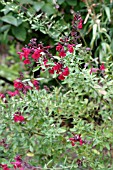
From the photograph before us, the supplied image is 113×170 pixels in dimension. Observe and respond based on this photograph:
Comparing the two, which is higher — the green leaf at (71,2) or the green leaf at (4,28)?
the green leaf at (71,2)

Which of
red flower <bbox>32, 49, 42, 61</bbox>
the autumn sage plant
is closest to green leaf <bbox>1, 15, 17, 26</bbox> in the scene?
the autumn sage plant

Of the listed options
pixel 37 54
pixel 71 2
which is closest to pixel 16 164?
pixel 37 54

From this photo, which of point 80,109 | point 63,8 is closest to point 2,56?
point 63,8

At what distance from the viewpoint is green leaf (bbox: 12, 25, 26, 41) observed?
3.43 metres

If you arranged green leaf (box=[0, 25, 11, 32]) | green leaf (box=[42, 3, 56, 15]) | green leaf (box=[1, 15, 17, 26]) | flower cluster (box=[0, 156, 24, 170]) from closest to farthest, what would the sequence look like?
flower cluster (box=[0, 156, 24, 170]) < green leaf (box=[1, 15, 17, 26]) < green leaf (box=[42, 3, 56, 15]) < green leaf (box=[0, 25, 11, 32])

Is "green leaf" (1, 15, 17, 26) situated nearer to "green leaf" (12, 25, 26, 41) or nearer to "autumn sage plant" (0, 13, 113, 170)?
"green leaf" (12, 25, 26, 41)

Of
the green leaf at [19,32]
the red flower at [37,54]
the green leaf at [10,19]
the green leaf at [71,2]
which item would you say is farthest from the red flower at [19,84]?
the green leaf at [71,2]

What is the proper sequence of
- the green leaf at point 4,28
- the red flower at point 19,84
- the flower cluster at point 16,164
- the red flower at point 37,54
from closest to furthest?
the red flower at point 37,54
the flower cluster at point 16,164
the red flower at point 19,84
the green leaf at point 4,28

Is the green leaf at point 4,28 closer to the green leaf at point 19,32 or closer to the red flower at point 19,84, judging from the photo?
the green leaf at point 19,32

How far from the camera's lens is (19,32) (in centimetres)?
345

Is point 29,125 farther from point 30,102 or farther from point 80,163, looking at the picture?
point 80,163

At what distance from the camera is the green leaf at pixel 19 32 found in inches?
135

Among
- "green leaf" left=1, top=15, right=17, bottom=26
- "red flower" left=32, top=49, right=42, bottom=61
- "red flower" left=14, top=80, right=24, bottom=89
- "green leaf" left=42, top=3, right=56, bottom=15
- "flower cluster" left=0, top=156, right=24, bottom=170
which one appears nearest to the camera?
"red flower" left=32, top=49, right=42, bottom=61

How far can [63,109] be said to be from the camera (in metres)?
2.55
